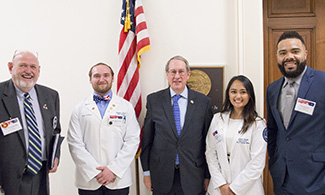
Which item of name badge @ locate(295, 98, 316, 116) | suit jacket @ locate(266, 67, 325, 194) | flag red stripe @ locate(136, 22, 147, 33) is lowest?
suit jacket @ locate(266, 67, 325, 194)

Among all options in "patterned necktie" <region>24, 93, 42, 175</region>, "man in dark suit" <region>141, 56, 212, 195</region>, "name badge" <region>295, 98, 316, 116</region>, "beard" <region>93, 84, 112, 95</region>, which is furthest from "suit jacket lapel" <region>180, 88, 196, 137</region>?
"patterned necktie" <region>24, 93, 42, 175</region>

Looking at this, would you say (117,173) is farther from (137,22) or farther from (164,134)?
(137,22)

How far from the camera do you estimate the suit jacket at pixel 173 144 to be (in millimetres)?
2400

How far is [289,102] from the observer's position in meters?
2.09

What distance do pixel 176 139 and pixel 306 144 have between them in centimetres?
106

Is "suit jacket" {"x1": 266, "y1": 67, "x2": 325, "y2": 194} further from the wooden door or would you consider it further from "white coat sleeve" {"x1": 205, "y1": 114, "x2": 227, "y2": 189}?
the wooden door

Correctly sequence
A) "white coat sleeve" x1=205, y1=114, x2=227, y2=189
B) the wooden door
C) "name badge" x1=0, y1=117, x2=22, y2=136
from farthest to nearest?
the wooden door, "white coat sleeve" x1=205, y1=114, x2=227, y2=189, "name badge" x1=0, y1=117, x2=22, y2=136

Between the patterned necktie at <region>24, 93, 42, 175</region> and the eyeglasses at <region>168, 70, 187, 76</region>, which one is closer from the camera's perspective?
the patterned necktie at <region>24, 93, 42, 175</region>

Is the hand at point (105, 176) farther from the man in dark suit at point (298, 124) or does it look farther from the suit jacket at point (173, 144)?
the man in dark suit at point (298, 124)

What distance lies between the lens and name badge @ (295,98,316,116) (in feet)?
6.28

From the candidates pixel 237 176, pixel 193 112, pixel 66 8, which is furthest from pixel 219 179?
pixel 66 8

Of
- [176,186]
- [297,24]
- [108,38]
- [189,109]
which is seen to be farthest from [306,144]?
[108,38]

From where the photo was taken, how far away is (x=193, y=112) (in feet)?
8.20

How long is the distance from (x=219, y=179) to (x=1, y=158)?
1705 mm
